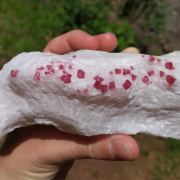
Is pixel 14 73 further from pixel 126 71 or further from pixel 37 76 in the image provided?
pixel 126 71

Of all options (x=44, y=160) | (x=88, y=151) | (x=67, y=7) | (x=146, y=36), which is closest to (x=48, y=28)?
(x=67, y=7)

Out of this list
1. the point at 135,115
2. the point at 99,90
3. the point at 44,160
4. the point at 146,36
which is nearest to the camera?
the point at 99,90

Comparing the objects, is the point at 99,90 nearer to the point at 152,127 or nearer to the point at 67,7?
the point at 152,127

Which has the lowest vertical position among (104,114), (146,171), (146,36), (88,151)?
(146,171)

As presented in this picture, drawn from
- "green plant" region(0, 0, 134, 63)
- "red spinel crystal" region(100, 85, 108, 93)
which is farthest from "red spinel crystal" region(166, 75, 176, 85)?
"green plant" region(0, 0, 134, 63)

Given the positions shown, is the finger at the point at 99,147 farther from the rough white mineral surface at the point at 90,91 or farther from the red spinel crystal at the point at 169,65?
the red spinel crystal at the point at 169,65

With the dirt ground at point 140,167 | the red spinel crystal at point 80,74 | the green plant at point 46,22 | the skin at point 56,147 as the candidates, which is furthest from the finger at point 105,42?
the green plant at point 46,22

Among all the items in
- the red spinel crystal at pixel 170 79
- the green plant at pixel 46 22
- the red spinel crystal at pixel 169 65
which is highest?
the red spinel crystal at pixel 169 65
